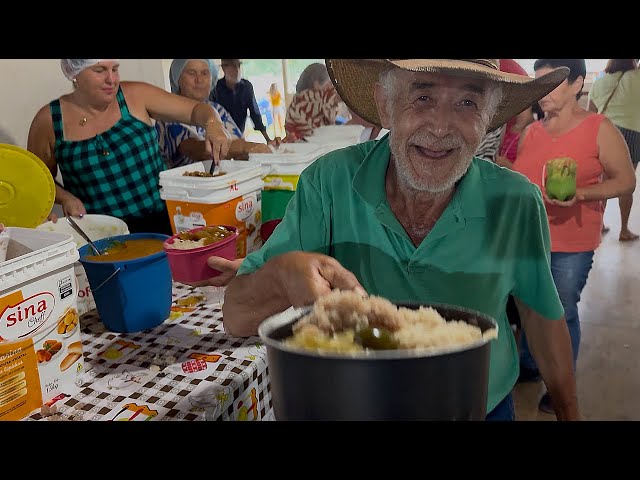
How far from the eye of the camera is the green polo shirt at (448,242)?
801 millimetres

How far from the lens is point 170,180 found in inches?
49.3

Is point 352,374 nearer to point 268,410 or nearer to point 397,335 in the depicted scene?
point 397,335

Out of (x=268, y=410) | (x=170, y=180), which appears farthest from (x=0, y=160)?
(x=268, y=410)

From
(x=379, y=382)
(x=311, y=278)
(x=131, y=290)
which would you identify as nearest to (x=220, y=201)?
(x=131, y=290)

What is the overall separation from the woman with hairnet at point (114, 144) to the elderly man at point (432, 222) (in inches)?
24.8

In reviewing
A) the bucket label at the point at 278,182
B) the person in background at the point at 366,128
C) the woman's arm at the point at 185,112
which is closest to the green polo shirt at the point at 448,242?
the person in background at the point at 366,128

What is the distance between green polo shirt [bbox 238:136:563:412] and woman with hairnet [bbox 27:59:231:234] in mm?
627

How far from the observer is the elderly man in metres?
0.73

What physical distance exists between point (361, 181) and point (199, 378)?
45cm

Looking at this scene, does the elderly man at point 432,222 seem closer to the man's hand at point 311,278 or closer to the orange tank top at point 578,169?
the man's hand at point 311,278

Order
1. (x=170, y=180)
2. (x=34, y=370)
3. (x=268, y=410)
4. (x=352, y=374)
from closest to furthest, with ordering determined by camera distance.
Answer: (x=352, y=374), (x=34, y=370), (x=268, y=410), (x=170, y=180)

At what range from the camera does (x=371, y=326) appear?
0.50 m

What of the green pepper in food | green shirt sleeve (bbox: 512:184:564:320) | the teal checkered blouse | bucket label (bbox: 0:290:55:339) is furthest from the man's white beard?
the teal checkered blouse

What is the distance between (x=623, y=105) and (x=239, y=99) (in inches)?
30.2
